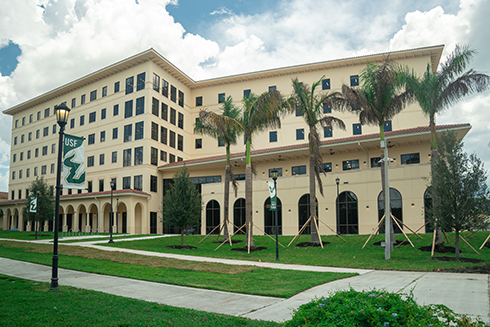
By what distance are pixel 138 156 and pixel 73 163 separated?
34960 millimetres

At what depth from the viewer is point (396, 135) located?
1220 inches

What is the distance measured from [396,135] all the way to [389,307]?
96.3ft

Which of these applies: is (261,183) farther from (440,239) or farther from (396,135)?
(440,239)

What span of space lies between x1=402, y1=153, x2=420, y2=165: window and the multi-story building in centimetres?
9

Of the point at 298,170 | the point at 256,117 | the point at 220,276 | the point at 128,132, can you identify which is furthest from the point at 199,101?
the point at 220,276

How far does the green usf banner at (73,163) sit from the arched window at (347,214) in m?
24.1

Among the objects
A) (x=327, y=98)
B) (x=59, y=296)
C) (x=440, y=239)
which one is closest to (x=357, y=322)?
(x=59, y=296)

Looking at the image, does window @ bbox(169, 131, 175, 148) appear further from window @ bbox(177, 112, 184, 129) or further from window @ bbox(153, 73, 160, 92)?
window @ bbox(153, 73, 160, 92)

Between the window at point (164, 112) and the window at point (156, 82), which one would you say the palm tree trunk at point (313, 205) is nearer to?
the window at point (164, 112)

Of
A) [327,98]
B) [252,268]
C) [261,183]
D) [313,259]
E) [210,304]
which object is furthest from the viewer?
[261,183]

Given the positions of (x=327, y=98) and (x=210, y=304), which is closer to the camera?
(x=210, y=304)

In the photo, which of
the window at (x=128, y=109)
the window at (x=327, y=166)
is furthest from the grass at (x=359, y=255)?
the window at (x=128, y=109)

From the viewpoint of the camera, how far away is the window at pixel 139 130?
45.0m

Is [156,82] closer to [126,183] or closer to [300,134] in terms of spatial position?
[126,183]
